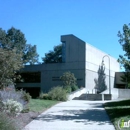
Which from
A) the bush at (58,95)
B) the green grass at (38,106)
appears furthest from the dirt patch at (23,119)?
the bush at (58,95)

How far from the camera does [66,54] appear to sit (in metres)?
38.2

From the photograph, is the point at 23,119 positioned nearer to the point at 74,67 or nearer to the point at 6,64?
the point at 6,64

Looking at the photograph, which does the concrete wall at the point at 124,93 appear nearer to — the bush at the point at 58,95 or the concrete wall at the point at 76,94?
the concrete wall at the point at 76,94

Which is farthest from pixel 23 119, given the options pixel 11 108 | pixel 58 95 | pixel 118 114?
pixel 58 95

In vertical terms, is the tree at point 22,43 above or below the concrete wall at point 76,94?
above

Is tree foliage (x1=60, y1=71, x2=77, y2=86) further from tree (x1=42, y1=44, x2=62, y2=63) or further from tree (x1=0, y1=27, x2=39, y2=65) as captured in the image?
tree (x1=42, y1=44, x2=62, y2=63)

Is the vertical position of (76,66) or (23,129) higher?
(76,66)

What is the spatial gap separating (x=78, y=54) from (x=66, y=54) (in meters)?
2.22

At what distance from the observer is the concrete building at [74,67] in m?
36.6

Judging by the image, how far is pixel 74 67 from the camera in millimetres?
37219

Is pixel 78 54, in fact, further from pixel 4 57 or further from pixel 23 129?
pixel 23 129

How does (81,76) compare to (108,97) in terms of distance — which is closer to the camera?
(108,97)

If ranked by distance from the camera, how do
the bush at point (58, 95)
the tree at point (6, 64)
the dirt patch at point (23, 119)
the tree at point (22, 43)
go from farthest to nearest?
the tree at point (22, 43)
the bush at point (58, 95)
the tree at point (6, 64)
the dirt patch at point (23, 119)

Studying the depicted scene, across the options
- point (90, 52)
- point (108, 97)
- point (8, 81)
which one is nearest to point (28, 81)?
point (90, 52)
